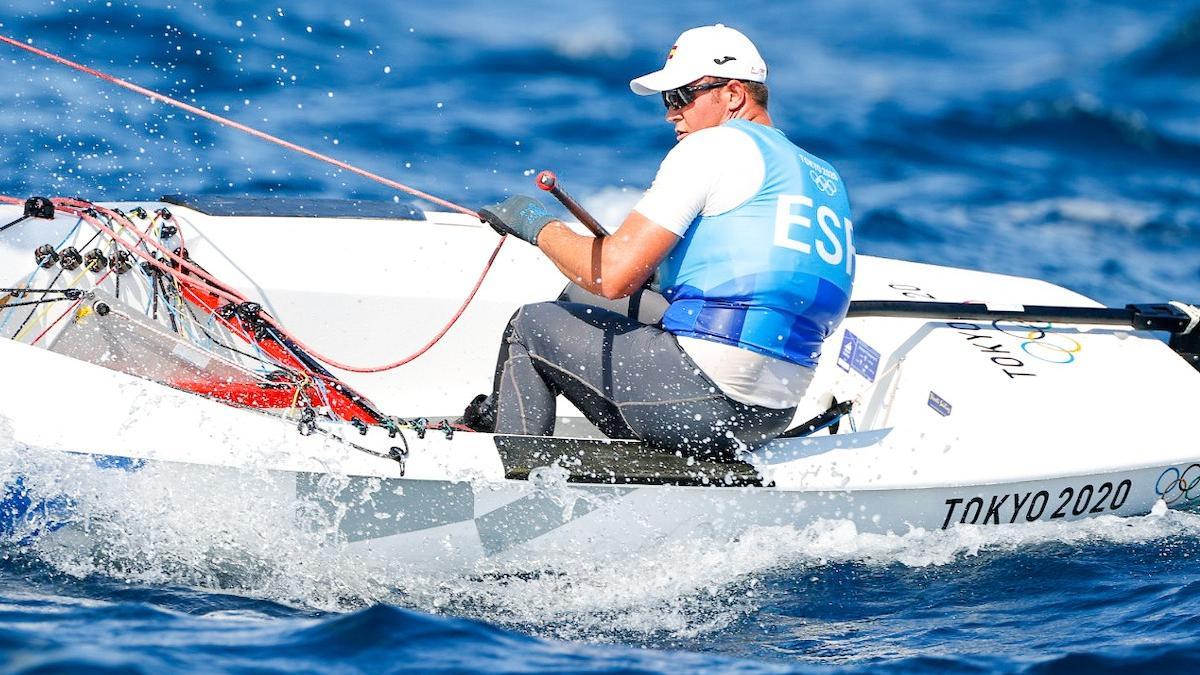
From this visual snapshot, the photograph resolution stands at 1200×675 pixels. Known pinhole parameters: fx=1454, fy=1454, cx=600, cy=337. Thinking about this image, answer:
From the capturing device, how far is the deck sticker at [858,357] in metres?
4.35

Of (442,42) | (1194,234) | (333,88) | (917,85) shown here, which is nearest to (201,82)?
(333,88)

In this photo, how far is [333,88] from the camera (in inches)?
350

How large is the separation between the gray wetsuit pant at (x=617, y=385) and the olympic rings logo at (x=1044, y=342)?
3.48ft

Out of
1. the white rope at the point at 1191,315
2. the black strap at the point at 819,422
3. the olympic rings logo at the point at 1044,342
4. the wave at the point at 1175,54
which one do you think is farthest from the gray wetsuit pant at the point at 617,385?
the wave at the point at 1175,54

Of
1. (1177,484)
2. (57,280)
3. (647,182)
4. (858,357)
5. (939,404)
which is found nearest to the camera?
(1177,484)

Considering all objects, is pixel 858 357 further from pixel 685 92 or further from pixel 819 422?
pixel 685 92

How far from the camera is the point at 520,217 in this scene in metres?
3.47

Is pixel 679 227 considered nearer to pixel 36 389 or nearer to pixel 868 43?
pixel 36 389

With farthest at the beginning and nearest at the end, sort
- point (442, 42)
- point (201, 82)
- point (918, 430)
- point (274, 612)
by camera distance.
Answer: point (442, 42) → point (201, 82) → point (918, 430) → point (274, 612)

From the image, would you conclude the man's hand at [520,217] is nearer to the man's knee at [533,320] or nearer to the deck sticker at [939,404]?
the man's knee at [533,320]

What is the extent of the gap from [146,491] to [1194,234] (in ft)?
22.6

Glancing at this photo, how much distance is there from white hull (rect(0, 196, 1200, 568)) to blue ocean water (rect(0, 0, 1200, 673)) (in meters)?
0.11

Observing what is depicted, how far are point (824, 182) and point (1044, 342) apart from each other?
1.24 metres

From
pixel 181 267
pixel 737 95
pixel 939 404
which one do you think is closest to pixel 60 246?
pixel 181 267
